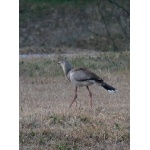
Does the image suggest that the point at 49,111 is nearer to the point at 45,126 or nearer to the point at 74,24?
the point at 45,126

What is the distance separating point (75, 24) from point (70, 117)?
37.8 feet

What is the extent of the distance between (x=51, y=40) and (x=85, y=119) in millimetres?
10576

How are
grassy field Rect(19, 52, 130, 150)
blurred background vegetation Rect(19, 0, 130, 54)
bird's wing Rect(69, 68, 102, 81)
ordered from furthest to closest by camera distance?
blurred background vegetation Rect(19, 0, 130, 54)
bird's wing Rect(69, 68, 102, 81)
grassy field Rect(19, 52, 130, 150)

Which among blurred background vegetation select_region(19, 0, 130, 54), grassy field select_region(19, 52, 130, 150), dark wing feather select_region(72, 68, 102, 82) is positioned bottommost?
blurred background vegetation select_region(19, 0, 130, 54)

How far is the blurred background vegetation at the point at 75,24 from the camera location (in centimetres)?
1736

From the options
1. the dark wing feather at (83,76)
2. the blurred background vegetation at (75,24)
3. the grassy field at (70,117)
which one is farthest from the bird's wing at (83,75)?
the blurred background vegetation at (75,24)

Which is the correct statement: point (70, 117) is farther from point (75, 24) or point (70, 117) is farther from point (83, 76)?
point (75, 24)

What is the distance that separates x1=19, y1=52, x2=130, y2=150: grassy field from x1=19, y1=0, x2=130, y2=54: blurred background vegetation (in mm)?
Answer: 6195

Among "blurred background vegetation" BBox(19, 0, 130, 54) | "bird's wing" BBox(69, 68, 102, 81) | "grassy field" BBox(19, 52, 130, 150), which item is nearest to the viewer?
"grassy field" BBox(19, 52, 130, 150)

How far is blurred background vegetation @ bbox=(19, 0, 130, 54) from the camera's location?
57.0 feet

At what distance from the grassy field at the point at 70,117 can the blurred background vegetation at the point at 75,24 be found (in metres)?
6.19

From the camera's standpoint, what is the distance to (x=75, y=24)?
62.7 ft

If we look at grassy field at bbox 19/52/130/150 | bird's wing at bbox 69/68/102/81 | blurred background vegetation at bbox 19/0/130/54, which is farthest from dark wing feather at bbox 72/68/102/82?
blurred background vegetation at bbox 19/0/130/54

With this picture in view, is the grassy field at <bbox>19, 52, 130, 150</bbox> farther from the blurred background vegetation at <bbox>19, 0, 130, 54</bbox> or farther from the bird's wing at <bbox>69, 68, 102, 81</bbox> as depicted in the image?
the blurred background vegetation at <bbox>19, 0, 130, 54</bbox>
